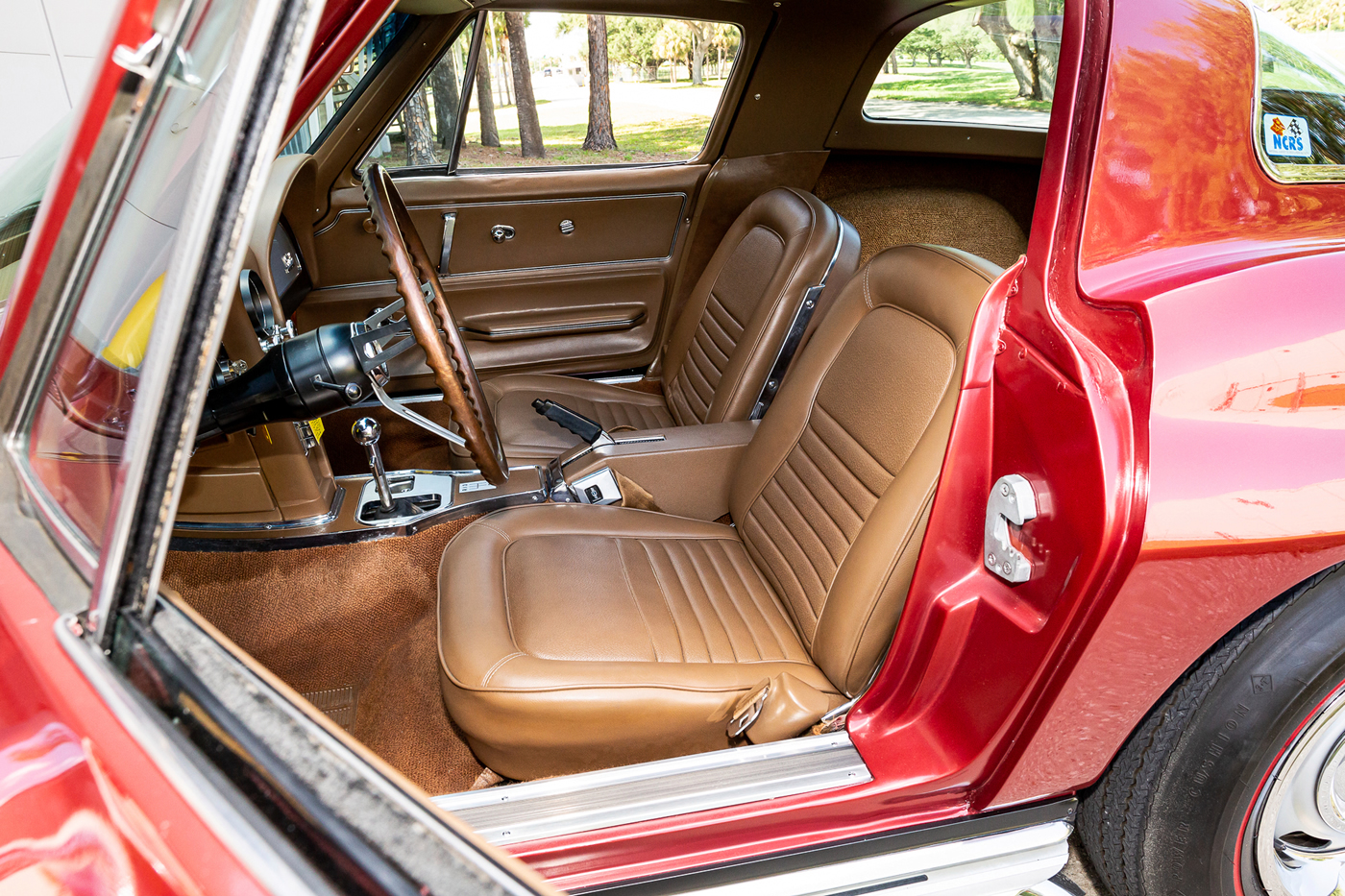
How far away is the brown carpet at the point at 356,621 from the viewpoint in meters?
1.70

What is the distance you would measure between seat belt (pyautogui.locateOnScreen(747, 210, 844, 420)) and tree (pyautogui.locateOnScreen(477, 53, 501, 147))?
1.11 metres

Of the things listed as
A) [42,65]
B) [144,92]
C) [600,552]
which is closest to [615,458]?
[600,552]

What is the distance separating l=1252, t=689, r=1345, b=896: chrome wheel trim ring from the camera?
108 centimetres

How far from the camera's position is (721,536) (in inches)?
69.7

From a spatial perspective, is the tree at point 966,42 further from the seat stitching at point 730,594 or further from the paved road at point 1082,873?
the paved road at point 1082,873

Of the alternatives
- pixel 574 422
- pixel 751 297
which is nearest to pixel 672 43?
pixel 751 297

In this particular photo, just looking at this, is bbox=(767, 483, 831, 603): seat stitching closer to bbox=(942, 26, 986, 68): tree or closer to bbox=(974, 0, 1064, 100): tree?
bbox=(974, 0, 1064, 100): tree

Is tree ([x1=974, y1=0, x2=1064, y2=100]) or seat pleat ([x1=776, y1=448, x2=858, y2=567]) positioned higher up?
tree ([x1=974, y1=0, x2=1064, y2=100])

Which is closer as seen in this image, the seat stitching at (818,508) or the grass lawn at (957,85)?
the seat stitching at (818,508)

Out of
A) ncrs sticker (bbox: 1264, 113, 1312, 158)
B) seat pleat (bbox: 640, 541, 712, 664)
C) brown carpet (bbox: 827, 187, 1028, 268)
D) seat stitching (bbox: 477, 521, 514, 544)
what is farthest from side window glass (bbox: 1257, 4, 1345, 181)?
brown carpet (bbox: 827, 187, 1028, 268)

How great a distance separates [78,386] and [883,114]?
103 inches

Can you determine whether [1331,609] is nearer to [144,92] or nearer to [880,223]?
[144,92]

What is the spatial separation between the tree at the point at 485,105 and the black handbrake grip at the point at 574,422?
93 cm

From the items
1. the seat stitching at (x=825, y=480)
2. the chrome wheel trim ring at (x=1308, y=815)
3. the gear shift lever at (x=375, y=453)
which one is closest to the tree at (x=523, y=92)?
the gear shift lever at (x=375, y=453)
